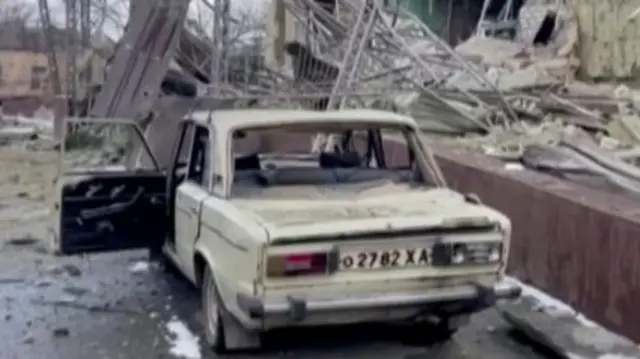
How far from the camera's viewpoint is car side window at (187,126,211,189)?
6886mm

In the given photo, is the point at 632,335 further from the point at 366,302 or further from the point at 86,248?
the point at 86,248

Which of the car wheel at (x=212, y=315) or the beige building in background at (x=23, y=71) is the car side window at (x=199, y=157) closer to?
the car wheel at (x=212, y=315)

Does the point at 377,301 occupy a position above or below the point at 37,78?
above

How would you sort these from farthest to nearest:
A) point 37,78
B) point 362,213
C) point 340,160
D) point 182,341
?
point 37,78
point 340,160
point 182,341
point 362,213

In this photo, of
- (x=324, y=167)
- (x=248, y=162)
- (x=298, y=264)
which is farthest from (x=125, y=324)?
(x=298, y=264)

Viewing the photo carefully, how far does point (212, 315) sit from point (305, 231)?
124 centimetres

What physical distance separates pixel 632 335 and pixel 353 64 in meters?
7.34

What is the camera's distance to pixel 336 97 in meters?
12.4

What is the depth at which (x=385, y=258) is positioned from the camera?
556cm

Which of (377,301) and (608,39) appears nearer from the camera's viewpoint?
(377,301)

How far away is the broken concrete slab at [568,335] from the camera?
5.93 metres

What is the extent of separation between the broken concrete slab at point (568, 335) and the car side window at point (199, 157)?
94.4 inches

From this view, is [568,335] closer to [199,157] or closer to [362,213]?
[362,213]

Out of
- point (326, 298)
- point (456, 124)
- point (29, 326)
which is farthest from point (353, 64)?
point (326, 298)
